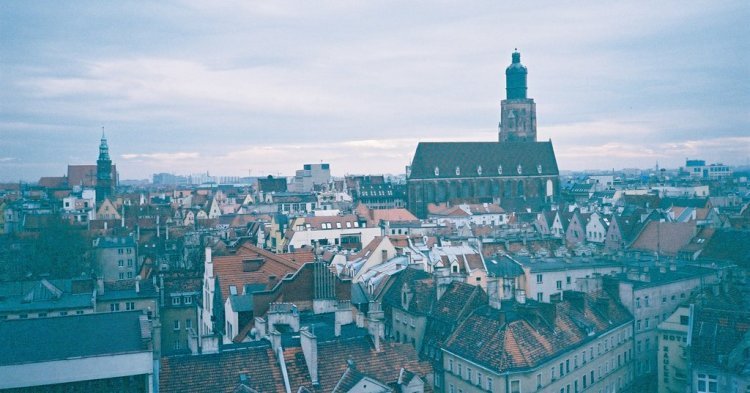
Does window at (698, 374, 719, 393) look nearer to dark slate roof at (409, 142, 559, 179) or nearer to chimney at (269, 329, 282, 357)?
chimney at (269, 329, 282, 357)

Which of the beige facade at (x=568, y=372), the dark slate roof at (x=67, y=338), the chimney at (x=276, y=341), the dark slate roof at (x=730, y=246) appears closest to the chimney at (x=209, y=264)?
the dark slate roof at (x=67, y=338)

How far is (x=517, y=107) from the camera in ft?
575

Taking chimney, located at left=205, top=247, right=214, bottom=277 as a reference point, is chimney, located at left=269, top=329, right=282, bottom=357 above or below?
below

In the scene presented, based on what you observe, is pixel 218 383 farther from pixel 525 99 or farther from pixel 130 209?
pixel 525 99

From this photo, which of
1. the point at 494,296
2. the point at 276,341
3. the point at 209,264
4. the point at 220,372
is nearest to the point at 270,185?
the point at 209,264

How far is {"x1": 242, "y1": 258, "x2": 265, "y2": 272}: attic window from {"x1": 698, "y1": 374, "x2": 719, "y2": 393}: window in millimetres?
29266

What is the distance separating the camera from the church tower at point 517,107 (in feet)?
574

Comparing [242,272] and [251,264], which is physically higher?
[251,264]

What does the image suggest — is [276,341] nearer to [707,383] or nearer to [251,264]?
[251,264]

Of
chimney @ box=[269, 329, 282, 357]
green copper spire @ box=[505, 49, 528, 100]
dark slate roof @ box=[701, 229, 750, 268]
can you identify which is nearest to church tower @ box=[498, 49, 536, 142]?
Answer: green copper spire @ box=[505, 49, 528, 100]

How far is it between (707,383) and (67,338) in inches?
1275

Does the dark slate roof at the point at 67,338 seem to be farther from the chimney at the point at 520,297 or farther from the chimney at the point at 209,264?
the chimney at the point at 520,297

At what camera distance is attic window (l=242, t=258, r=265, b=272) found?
4975 cm

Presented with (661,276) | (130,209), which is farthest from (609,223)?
(130,209)
